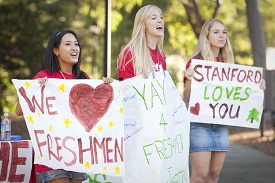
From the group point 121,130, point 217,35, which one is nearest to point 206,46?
point 217,35

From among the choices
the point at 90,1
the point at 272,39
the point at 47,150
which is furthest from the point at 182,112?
the point at 272,39

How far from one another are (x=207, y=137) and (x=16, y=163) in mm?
1716

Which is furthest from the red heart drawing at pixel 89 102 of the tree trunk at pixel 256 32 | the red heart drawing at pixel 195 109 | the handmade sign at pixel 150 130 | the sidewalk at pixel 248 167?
the tree trunk at pixel 256 32

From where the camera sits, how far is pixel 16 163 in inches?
251

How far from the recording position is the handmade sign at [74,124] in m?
5.55

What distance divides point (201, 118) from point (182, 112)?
1.55 feet

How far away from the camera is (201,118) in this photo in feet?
21.8

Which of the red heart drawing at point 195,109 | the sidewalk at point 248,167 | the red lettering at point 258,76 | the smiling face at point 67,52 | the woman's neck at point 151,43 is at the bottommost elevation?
the sidewalk at point 248,167

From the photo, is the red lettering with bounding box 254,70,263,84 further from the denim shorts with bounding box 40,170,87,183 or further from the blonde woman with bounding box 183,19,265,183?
the denim shorts with bounding box 40,170,87,183

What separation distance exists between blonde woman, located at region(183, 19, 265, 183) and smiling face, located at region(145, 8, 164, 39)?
68cm

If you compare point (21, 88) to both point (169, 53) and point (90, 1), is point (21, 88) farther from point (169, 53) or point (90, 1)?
point (169, 53)

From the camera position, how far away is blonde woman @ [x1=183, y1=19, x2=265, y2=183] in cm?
645

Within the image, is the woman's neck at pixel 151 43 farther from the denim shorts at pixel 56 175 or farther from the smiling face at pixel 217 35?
the denim shorts at pixel 56 175

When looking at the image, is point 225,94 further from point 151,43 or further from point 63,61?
point 63,61
